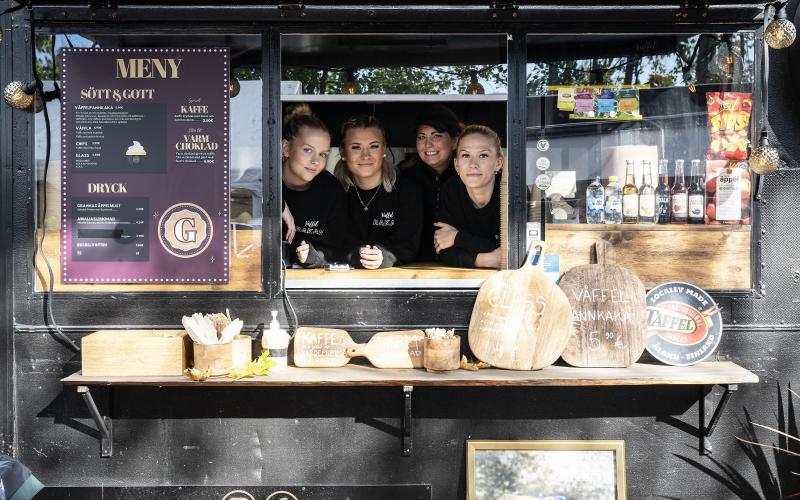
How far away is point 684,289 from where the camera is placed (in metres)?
3.76

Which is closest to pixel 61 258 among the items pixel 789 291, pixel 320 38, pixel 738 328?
pixel 320 38

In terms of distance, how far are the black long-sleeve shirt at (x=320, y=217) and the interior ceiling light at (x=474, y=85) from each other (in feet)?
3.64

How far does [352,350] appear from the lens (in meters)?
3.71

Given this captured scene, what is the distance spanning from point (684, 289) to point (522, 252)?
83 centimetres

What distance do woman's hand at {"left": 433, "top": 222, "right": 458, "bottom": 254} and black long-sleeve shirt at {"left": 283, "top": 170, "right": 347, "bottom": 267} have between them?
1.84 ft

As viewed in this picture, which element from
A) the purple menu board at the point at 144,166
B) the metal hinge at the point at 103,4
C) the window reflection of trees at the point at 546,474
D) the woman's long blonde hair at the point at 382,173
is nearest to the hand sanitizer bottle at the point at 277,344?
the purple menu board at the point at 144,166

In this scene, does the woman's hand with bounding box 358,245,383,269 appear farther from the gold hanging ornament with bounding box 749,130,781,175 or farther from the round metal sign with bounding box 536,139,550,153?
the gold hanging ornament with bounding box 749,130,781,175

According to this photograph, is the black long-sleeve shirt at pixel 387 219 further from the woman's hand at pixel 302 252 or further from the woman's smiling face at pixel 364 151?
the woman's hand at pixel 302 252

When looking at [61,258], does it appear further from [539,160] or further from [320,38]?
[539,160]

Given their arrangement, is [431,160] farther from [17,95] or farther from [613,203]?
[17,95]

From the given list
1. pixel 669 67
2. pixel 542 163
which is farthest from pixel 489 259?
pixel 669 67

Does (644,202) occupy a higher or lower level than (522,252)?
higher

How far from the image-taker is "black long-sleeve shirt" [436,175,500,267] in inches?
164

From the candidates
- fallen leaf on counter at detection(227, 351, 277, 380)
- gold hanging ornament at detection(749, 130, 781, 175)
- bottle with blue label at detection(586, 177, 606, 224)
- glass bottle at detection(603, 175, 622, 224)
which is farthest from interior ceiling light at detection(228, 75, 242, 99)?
gold hanging ornament at detection(749, 130, 781, 175)
